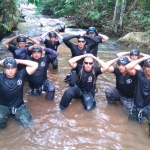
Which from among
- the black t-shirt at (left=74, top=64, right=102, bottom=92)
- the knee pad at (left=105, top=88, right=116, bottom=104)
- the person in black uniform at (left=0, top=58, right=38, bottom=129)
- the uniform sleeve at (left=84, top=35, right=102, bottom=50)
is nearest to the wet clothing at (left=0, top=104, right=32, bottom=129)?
the person in black uniform at (left=0, top=58, right=38, bottom=129)

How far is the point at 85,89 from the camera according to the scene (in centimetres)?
652

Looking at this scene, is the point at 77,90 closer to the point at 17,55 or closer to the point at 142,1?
the point at 17,55

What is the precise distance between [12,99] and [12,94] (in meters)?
0.15

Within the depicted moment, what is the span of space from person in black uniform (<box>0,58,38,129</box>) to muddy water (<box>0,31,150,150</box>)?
0.23 meters

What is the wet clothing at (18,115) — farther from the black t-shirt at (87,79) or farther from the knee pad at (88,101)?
the black t-shirt at (87,79)

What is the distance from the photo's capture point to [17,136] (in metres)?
4.96

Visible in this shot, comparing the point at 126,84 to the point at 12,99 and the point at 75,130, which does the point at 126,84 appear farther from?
the point at 12,99

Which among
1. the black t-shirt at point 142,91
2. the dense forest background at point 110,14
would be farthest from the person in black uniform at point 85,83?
the dense forest background at point 110,14

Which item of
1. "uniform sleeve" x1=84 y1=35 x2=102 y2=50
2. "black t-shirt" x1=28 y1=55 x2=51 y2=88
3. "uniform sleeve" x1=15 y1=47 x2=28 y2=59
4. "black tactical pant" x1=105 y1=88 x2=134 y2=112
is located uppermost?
"uniform sleeve" x1=84 y1=35 x2=102 y2=50

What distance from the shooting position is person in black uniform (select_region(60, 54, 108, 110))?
6.08m

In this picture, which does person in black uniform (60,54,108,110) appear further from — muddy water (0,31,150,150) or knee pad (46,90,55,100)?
knee pad (46,90,55,100)

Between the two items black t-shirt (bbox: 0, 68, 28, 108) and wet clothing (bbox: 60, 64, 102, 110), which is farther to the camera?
wet clothing (bbox: 60, 64, 102, 110)

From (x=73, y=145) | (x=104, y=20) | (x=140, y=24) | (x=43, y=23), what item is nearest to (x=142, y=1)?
(x=140, y=24)

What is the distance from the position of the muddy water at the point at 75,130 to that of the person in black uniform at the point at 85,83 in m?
0.25
